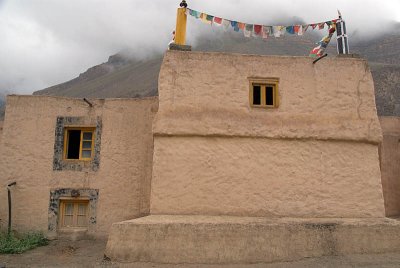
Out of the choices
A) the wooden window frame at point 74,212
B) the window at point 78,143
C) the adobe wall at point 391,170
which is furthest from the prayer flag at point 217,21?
the adobe wall at point 391,170

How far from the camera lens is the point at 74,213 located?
12938 mm

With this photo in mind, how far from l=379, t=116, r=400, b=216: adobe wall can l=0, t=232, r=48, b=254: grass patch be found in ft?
36.8

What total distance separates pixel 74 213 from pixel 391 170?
10.7 metres

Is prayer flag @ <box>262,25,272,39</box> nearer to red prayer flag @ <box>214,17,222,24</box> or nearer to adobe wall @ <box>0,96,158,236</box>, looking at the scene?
red prayer flag @ <box>214,17,222,24</box>

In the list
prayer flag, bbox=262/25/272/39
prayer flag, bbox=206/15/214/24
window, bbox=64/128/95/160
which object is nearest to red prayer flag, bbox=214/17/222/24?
prayer flag, bbox=206/15/214/24

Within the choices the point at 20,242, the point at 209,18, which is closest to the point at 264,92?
the point at 209,18

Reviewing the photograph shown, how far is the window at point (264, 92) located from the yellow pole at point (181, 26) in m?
2.47

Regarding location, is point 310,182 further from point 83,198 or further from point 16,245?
point 16,245

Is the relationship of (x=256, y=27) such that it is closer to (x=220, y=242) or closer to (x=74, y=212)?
(x=220, y=242)

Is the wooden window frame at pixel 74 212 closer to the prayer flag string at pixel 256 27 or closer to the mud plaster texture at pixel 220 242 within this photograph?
the mud plaster texture at pixel 220 242

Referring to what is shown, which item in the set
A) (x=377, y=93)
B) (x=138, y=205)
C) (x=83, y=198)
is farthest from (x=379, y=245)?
(x=377, y=93)

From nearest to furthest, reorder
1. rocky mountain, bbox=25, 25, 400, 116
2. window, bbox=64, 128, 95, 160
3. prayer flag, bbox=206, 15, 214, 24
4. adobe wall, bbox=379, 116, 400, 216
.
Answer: prayer flag, bbox=206, 15, 214, 24 < window, bbox=64, 128, 95, 160 < adobe wall, bbox=379, 116, 400, 216 < rocky mountain, bbox=25, 25, 400, 116

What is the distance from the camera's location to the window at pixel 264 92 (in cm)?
1113

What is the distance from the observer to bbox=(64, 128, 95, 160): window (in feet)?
43.3
